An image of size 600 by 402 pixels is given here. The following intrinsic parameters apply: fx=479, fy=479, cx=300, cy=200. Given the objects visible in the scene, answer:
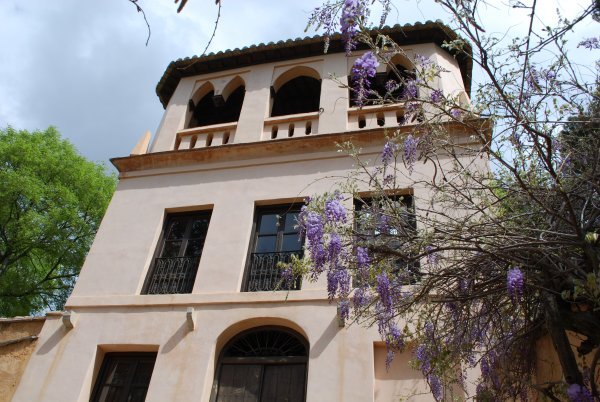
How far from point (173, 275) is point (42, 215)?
9.65 meters

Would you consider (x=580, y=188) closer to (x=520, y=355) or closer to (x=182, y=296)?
(x=520, y=355)

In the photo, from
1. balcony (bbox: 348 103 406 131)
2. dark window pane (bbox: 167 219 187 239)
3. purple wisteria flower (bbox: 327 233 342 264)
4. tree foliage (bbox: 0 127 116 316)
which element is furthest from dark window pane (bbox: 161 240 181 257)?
tree foliage (bbox: 0 127 116 316)

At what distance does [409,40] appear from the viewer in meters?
10.8

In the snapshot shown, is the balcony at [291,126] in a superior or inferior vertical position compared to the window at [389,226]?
superior

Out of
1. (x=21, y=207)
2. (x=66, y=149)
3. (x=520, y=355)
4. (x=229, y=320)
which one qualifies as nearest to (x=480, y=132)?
(x=520, y=355)

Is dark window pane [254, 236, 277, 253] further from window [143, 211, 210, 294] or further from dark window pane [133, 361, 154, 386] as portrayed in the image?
dark window pane [133, 361, 154, 386]

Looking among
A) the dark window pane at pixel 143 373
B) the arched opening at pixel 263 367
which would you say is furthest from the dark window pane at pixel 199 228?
the dark window pane at pixel 143 373

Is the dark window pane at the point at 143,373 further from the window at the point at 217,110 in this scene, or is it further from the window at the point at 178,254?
the window at the point at 217,110

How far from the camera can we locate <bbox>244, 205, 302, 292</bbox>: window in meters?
7.65

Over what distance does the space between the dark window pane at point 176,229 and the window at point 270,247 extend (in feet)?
4.85

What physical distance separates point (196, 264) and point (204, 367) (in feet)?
6.63

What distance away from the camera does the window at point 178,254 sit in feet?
26.5

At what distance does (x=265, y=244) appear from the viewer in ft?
27.1

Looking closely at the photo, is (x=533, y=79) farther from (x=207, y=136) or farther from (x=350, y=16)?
(x=207, y=136)
